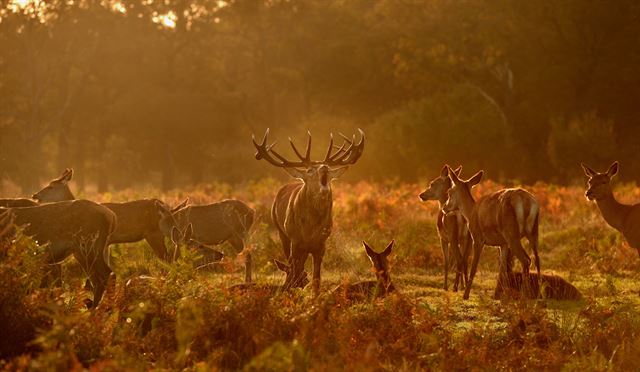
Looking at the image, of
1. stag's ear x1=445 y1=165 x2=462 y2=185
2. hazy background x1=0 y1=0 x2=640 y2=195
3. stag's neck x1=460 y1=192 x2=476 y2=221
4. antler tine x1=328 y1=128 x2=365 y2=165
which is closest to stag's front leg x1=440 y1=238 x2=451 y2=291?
stag's neck x1=460 y1=192 x2=476 y2=221

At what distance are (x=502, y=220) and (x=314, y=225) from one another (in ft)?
7.86

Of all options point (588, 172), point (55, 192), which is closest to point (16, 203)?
point (55, 192)

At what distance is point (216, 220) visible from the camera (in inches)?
621

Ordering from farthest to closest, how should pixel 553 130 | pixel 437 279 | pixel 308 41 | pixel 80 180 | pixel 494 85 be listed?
pixel 80 180 → pixel 308 41 → pixel 494 85 → pixel 553 130 → pixel 437 279

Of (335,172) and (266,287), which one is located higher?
(335,172)

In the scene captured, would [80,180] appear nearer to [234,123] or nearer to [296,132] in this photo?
[234,123]

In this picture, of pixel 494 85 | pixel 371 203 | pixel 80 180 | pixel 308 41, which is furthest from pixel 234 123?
pixel 371 203

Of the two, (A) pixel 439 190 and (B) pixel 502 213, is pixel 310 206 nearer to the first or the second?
(B) pixel 502 213

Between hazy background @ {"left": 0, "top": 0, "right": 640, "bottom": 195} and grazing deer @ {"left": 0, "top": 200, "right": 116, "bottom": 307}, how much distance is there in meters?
24.2

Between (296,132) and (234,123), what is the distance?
5.05 metres

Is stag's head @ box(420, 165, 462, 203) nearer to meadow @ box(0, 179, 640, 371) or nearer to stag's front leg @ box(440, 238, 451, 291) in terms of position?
stag's front leg @ box(440, 238, 451, 291)

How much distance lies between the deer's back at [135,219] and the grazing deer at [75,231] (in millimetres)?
3668

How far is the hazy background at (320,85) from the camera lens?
36.2 meters

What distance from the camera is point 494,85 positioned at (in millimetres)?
40375
